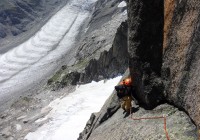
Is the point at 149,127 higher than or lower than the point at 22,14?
lower

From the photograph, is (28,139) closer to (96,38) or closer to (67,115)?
(67,115)

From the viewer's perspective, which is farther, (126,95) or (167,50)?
(126,95)

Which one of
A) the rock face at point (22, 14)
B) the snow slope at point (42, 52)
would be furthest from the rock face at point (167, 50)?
the rock face at point (22, 14)

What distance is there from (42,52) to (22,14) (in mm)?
66947

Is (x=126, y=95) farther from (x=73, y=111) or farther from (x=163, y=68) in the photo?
(x=73, y=111)

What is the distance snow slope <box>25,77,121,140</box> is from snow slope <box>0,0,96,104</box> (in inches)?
1083

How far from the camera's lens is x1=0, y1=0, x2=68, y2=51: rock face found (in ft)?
480

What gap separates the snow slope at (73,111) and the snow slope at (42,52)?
27503mm

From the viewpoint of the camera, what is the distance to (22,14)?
15825 centimetres

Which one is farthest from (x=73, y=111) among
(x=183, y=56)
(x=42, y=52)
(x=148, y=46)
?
(x=42, y=52)

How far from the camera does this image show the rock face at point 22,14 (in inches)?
5758

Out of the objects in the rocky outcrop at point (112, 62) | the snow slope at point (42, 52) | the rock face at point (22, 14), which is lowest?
the snow slope at point (42, 52)

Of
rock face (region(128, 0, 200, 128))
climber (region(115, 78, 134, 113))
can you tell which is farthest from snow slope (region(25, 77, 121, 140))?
rock face (region(128, 0, 200, 128))

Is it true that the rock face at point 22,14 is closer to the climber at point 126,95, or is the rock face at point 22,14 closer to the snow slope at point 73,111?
the snow slope at point 73,111
